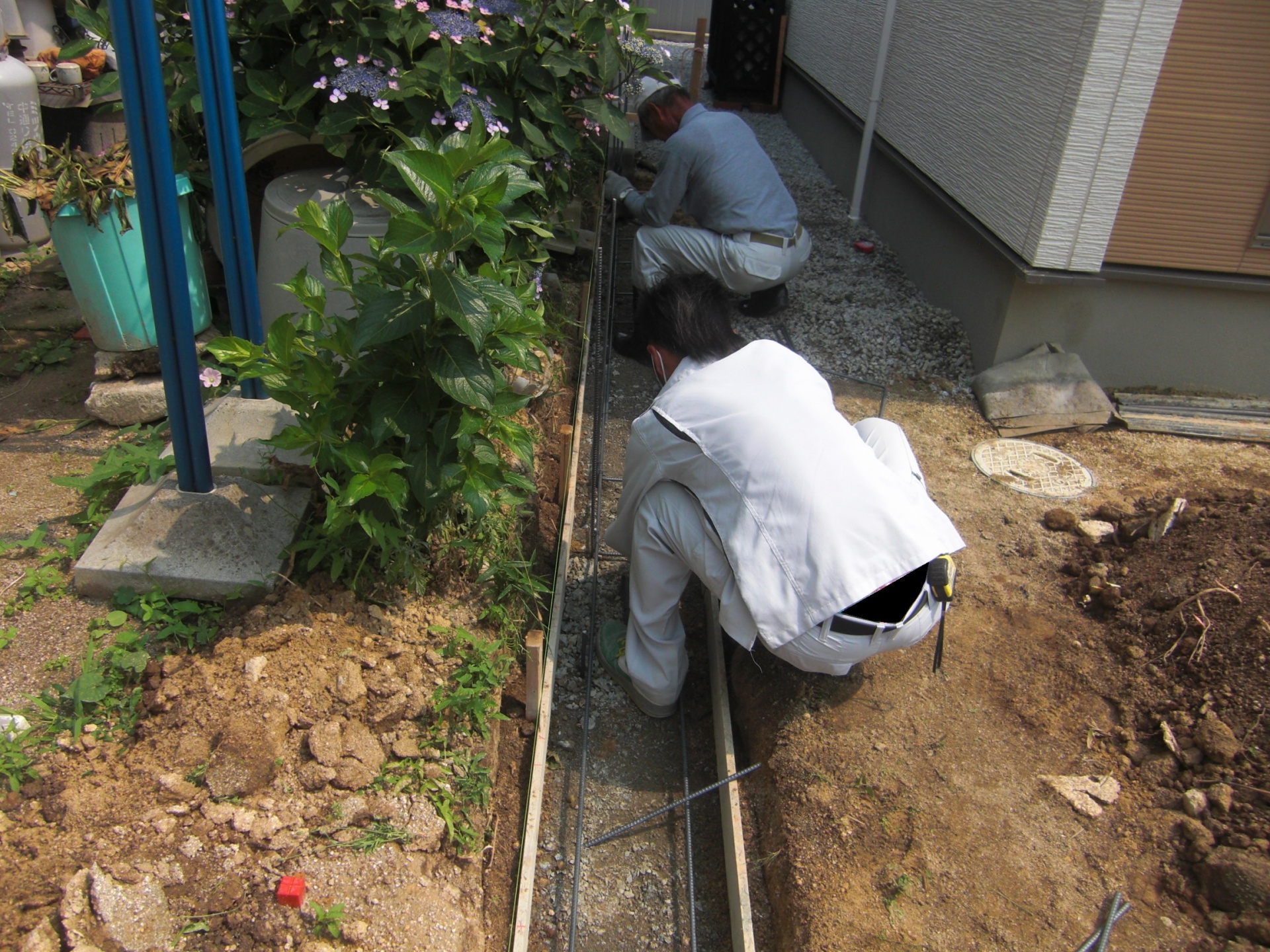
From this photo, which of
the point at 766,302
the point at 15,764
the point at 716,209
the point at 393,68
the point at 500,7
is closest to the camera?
the point at 15,764

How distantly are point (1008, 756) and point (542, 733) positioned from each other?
1.48 meters

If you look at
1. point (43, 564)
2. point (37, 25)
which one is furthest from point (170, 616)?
point (37, 25)

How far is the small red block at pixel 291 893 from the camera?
78.9 inches

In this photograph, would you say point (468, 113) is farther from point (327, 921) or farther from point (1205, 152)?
point (1205, 152)

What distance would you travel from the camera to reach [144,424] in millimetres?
3506

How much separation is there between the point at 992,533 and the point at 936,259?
255 centimetres

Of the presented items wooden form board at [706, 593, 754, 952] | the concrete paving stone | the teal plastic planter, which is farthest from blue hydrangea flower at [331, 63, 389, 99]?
wooden form board at [706, 593, 754, 952]

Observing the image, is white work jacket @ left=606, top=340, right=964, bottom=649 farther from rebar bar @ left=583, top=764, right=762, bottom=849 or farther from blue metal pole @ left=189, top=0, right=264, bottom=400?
blue metal pole @ left=189, top=0, right=264, bottom=400

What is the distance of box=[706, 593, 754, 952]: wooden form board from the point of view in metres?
2.36

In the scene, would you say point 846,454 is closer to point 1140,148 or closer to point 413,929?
point 413,929

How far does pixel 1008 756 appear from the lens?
2.74 metres

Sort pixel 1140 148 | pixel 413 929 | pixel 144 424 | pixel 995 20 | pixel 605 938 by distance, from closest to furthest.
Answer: pixel 413 929 < pixel 605 938 < pixel 144 424 < pixel 1140 148 < pixel 995 20

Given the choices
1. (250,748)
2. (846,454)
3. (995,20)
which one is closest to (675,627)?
(846,454)

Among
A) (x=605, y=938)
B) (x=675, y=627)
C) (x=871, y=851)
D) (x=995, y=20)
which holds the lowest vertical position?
(x=605, y=938)
